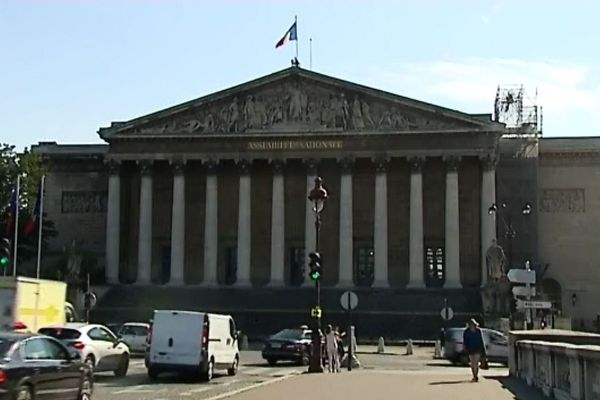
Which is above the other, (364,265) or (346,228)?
(346,228)

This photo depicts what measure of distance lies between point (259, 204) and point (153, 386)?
47.9m

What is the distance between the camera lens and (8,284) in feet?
97.1

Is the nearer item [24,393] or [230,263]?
[24,393]

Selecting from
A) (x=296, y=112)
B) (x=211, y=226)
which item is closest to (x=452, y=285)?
(x=296, y=112)

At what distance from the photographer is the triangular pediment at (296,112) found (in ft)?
232

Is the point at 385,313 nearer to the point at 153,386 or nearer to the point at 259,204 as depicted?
the point at 259,204

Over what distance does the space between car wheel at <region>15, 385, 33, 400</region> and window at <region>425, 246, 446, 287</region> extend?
184 ft

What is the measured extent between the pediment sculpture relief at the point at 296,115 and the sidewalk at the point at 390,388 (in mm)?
39457

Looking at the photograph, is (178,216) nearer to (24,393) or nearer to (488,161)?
(488,161)

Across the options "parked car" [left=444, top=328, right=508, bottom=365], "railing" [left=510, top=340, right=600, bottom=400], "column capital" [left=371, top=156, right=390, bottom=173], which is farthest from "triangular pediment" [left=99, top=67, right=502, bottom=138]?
"railing" [left=510, top=340, right=600, bottom=400]

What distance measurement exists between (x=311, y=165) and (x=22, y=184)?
1989 centimetres

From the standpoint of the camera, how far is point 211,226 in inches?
2889

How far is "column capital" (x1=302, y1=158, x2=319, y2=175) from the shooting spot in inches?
2827

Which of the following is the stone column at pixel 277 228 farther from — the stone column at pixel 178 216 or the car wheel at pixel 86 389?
the car wheel at pixel 86 389
